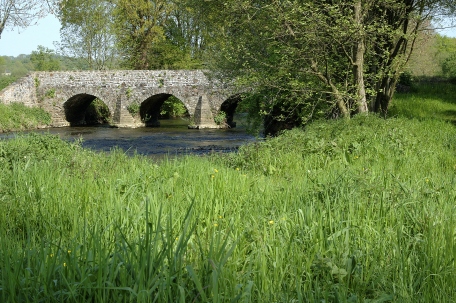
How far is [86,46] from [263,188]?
37850 mm

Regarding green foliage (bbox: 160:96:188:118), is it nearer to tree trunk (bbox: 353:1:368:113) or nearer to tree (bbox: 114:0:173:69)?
tree (bbox: 114:0:173:69)

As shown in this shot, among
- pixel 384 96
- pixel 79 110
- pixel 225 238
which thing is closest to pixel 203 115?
pixel 79 110

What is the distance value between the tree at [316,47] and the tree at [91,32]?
2491 cm

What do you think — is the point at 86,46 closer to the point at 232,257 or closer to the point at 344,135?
the point at 344,135

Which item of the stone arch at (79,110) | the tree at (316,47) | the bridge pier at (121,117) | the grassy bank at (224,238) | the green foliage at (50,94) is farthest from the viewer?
the stone arch at (79,110)

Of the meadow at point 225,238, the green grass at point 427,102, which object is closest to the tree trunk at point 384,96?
the green grass at point 427,102

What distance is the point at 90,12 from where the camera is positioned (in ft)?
129

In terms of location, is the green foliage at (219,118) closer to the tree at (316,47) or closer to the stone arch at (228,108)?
the stone arch at (228,108)

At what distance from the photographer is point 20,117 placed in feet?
93.4

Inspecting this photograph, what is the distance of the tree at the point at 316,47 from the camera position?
40.0 ft

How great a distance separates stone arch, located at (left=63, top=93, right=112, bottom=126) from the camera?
108ft

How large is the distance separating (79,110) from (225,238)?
32.8 meters

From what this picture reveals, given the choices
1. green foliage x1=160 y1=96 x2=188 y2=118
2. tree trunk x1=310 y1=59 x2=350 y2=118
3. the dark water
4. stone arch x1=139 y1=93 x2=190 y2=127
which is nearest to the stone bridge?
stone arch x1=139 y1=93 x2=190 y2=127

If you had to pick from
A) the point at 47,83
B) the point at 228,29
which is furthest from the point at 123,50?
the point at 228,29
